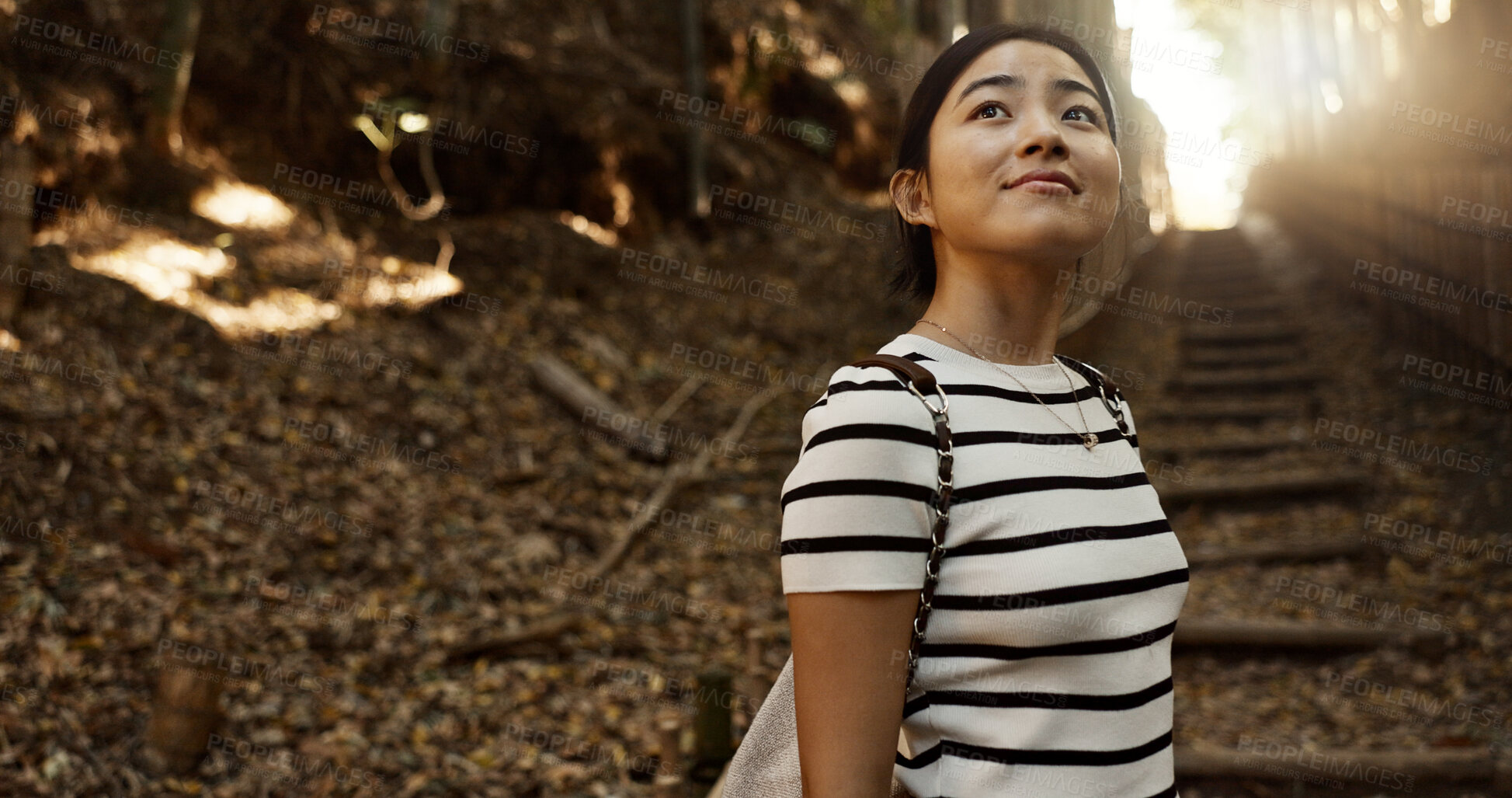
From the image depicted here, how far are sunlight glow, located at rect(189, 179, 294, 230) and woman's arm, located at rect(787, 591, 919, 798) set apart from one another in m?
7.11

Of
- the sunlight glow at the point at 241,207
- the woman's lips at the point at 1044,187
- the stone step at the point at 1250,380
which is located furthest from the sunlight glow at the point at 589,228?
the woman's lips at the point at 1044,187

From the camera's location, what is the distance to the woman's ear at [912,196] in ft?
4.70

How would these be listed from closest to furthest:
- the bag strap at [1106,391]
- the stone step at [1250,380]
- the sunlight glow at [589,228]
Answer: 1. the bag strap at [1106,391]
2. the stone step at [1250,380]
3. the sunlight glow at [589,228]

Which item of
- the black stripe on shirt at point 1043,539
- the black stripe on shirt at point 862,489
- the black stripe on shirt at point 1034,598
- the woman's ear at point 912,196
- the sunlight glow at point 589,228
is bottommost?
the black stripe on shirt at point 1034,598

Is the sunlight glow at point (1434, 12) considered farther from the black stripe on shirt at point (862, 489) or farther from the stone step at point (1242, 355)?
the black stripe on shirt at point (862, 489)

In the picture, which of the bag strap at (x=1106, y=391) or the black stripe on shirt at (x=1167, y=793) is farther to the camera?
the bag strap at (x=1106, y=391)

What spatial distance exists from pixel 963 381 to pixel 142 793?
352 cm

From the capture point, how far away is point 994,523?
1.13 metres

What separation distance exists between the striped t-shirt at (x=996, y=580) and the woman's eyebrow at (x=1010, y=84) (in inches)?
17.0

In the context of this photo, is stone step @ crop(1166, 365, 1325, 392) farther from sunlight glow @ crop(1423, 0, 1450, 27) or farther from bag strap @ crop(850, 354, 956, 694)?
bag strap @ crop(850, 354, 956, 694)

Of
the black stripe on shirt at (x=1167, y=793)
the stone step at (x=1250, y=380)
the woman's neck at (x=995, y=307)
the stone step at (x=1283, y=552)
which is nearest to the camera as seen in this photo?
the black stripe on shirt at (x=1167, y=793)

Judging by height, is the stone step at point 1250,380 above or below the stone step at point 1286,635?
above

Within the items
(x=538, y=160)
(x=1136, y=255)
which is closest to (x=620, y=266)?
(x=538, y=160)

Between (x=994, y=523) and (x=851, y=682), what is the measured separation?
0.26m
